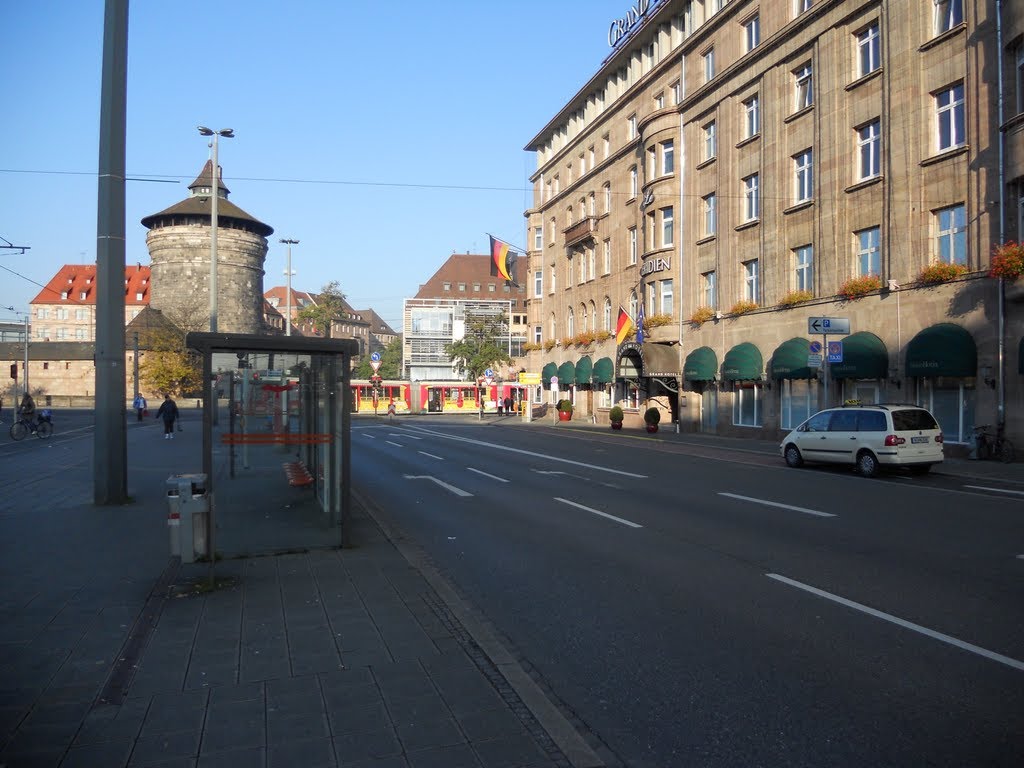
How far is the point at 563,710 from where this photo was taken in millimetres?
4629

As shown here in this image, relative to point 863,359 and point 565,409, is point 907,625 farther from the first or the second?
point 565,409

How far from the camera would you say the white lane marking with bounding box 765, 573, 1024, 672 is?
539cm

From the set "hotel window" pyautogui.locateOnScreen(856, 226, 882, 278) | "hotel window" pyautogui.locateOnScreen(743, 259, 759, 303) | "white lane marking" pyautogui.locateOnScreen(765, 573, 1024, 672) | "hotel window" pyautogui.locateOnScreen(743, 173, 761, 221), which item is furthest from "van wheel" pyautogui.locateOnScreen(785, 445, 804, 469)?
"hotel window" pyautogui.locateOnScreen(743, 173, 761, 221)

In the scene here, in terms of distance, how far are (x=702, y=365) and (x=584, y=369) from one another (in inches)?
609

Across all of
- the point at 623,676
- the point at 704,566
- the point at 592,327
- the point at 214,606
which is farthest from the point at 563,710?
the point at 592,327

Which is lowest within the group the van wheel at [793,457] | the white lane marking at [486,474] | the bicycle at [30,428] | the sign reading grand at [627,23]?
the white lane marking at [486,474]

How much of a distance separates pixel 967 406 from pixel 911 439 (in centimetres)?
588

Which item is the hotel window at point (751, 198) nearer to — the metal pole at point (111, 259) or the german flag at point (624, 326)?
the german flag at point (624, 326)

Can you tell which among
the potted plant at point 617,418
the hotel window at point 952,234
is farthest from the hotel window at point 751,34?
the potted plant at point 617,418

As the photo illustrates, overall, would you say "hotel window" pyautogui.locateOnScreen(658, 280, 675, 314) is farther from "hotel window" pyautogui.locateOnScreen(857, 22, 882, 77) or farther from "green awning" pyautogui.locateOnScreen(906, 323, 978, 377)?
"green awning" pyautogui.locateOnScreen(906, 323, 978, 377)

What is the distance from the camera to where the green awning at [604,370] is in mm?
45059

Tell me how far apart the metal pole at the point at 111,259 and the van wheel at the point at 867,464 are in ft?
49.1

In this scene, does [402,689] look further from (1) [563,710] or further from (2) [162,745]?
(2) [162,745]

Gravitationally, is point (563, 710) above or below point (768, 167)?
below
